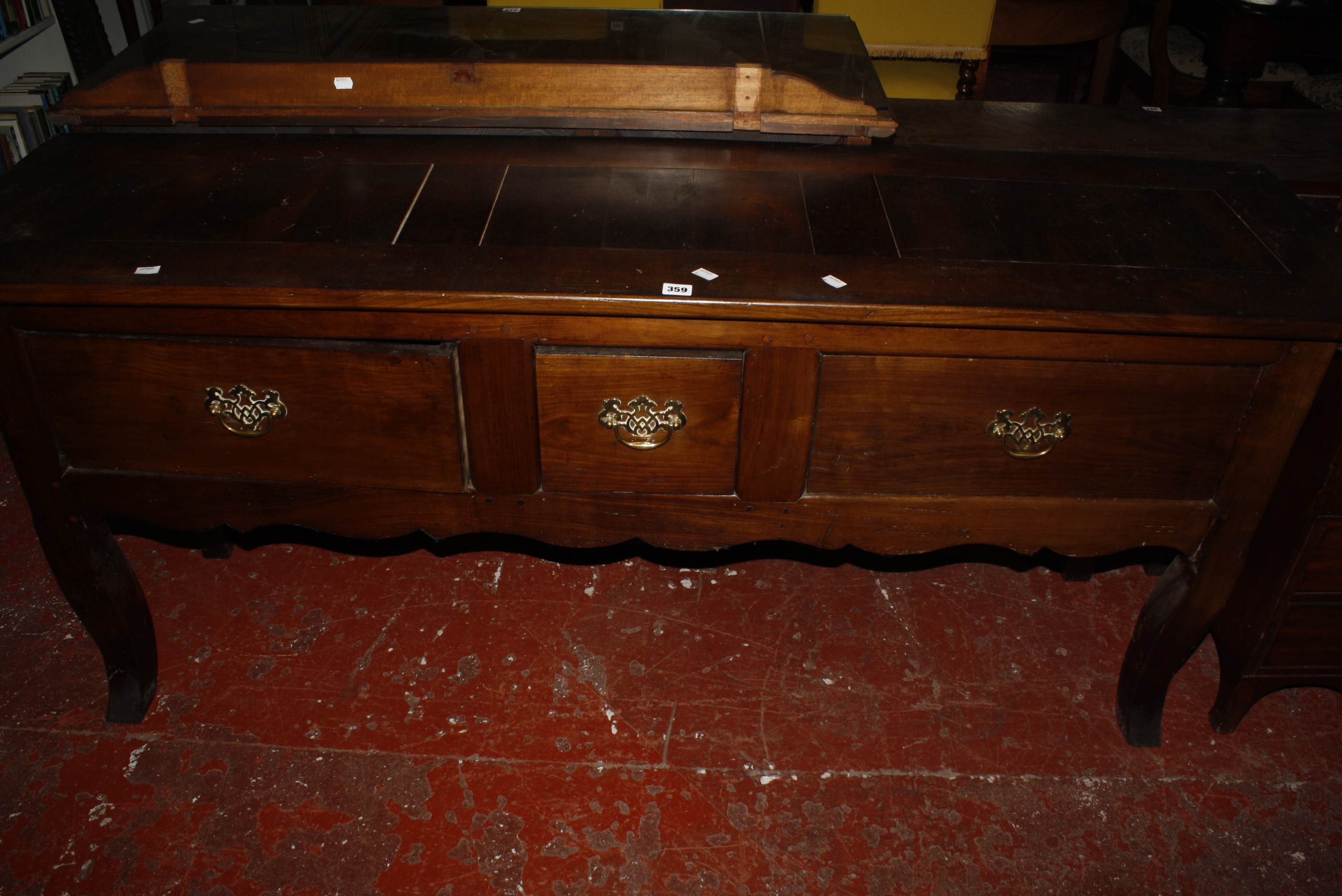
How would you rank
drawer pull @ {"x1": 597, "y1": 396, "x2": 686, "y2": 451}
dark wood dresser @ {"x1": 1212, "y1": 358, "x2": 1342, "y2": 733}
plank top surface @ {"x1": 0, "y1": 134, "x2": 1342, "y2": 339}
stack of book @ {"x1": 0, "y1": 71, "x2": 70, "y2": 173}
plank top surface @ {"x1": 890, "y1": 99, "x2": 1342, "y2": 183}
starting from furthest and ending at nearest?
stack of book @ {"x1": 0, "y1": 71, "x2": 70, "y2": 173}, plank top surface @ {"x1": 890, "y1": 99, "x2": 1342, "y2": 183}, dark wood dresser @ {"x1": 1212, "y1": 358, "x2": 1342, "y2": 733}, drawer pull @ {"x1": 597, "y1": 396, "x2": 686, "y2": 451}, plank top surface @ {"x1": 0, "y1": 134, "x2": 1342, "y2": 339}

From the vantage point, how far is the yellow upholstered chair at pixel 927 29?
2902 millimetres

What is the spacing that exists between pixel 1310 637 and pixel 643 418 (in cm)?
127

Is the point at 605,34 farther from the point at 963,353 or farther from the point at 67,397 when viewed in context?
the point at 67,397

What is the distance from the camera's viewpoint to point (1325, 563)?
1696 mm

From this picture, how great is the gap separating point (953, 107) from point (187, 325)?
1.47 metres

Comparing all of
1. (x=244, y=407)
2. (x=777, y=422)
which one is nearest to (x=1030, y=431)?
(x=777, y=422)

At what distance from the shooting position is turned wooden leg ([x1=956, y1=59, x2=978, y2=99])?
3.01m

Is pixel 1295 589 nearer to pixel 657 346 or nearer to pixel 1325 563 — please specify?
pixel 1325 563

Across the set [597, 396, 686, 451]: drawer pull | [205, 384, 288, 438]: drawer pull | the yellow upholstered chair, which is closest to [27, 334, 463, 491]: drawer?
[205, 384, 288, 438]: drawer pull

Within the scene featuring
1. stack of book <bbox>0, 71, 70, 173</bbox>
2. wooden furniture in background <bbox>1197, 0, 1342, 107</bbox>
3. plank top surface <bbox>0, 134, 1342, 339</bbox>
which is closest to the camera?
plank top surface <bbox>0, 134, 1342, 339</bbox>

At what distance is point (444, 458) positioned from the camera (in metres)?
1.58

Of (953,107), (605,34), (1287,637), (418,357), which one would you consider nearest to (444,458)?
(418,357)

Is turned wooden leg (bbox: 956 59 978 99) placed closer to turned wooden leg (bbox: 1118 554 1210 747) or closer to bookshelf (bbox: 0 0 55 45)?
turned wooden leg (bbox: 1118 554 1210 747)

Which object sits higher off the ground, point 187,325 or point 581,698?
point 187,325
